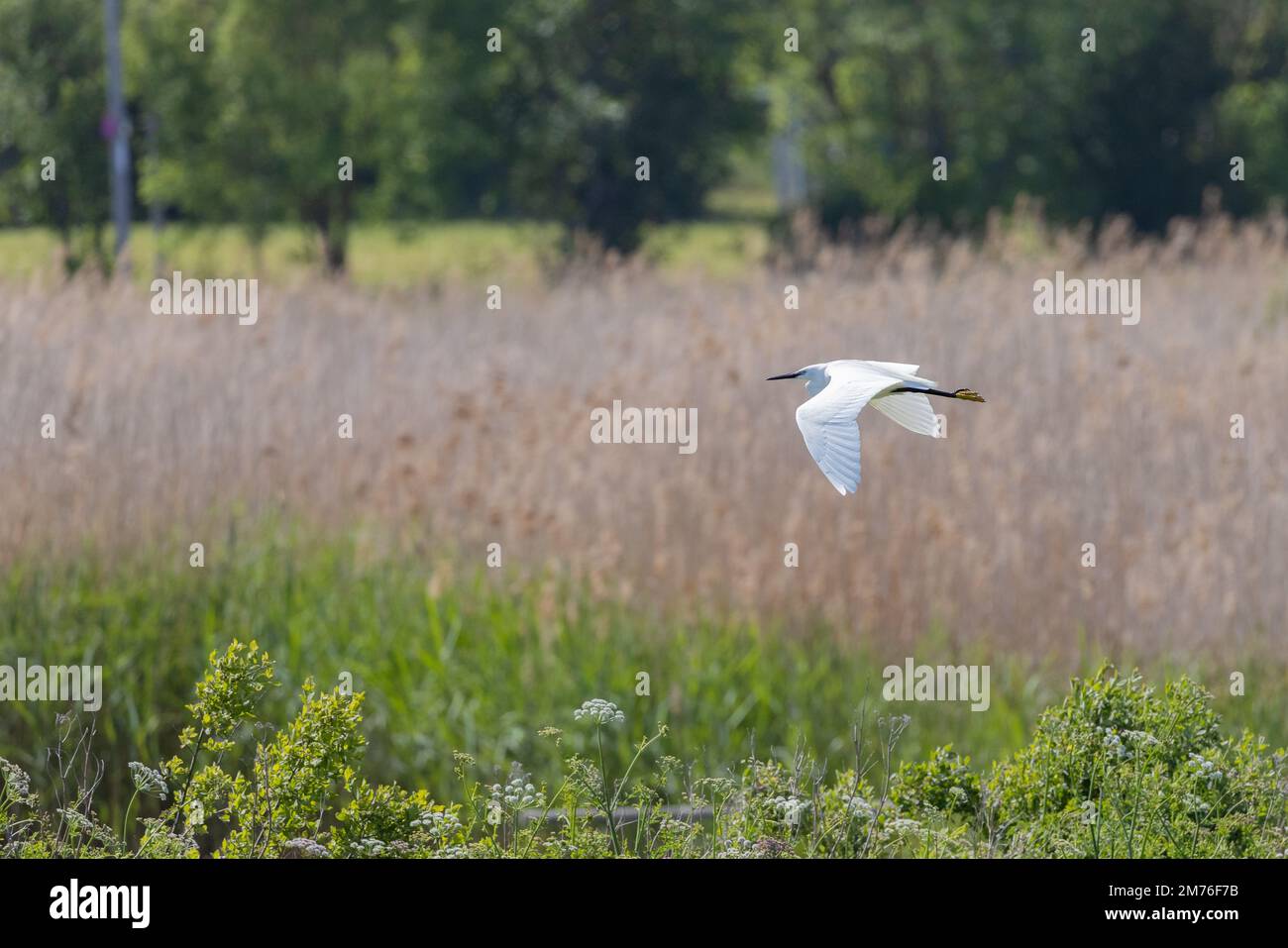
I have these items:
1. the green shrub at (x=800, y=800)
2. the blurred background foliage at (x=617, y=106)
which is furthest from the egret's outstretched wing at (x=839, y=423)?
the blurred background foliage at (x=617, y=106)

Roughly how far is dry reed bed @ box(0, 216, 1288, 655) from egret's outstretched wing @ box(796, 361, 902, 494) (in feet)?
11.9

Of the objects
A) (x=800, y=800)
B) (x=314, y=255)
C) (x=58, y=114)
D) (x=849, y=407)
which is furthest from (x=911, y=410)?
(x=58, y=114)

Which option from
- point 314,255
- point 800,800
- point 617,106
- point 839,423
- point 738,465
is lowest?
point 800,800

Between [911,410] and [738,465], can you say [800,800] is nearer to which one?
[911,410]

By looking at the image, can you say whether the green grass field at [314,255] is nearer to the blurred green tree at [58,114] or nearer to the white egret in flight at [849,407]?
the blurred green tree at [58,114]

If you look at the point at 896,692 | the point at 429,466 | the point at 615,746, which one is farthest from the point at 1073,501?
the point at 429,466

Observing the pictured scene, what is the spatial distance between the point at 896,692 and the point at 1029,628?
2.11ft

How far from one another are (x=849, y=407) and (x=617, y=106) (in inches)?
628

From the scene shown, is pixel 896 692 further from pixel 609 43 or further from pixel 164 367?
pixel 609 43

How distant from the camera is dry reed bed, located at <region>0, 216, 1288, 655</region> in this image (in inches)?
221

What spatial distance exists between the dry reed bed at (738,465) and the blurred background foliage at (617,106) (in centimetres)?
911

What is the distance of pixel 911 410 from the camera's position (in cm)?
202

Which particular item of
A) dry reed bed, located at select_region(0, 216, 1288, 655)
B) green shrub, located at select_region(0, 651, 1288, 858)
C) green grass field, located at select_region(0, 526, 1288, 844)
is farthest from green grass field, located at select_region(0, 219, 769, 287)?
green shrub, located at select_region(0, 651, 1288, 858)

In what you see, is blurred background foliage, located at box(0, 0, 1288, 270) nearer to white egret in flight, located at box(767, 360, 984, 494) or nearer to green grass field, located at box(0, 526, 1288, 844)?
green grass field, located at box(0, 526, 1288, 844)
